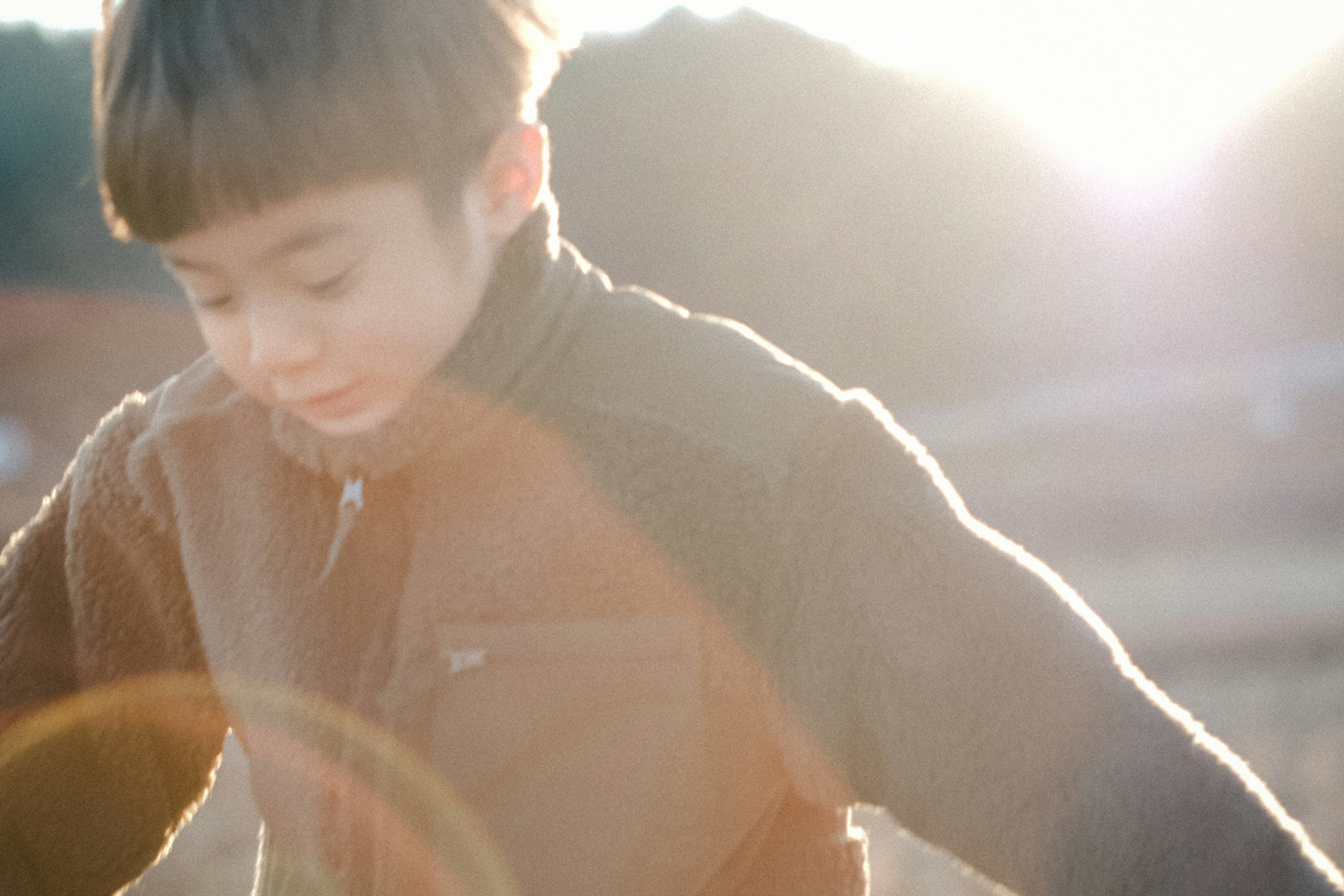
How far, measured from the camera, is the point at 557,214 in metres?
1.05

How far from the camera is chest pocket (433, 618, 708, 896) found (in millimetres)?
928

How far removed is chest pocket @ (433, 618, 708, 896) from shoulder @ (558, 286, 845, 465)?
144mm

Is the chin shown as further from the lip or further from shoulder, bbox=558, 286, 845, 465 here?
shoulder, bbox=558, 286, 845, 465

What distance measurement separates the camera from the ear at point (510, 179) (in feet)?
3.14

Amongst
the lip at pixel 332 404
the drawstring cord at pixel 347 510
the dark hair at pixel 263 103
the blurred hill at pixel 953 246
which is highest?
the blurred hill at pixel 953 246

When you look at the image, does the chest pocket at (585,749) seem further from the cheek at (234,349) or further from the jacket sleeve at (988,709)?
the cheek at (234,349)

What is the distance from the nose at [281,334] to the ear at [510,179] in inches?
6.3

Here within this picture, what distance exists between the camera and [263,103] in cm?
86

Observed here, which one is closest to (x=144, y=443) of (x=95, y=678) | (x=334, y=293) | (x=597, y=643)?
(x=95, y=678)

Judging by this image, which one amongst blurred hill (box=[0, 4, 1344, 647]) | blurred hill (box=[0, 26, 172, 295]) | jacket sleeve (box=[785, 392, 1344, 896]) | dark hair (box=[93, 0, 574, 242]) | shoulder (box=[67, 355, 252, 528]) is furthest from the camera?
blurred hill (box=[0, 4, 1344, 647])

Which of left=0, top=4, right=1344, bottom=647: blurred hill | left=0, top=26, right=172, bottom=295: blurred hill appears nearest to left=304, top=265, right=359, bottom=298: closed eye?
left=0, top=26, right=172, bottom=295: blurred hill

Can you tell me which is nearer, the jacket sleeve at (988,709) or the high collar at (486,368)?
the jacket sleeve at (988,709)

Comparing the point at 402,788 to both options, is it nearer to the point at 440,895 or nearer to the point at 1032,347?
the point at 440,895

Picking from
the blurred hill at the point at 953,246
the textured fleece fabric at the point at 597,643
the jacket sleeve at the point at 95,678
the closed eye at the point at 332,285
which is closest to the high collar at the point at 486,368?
the textured fleece fabric at the point at 597,643
